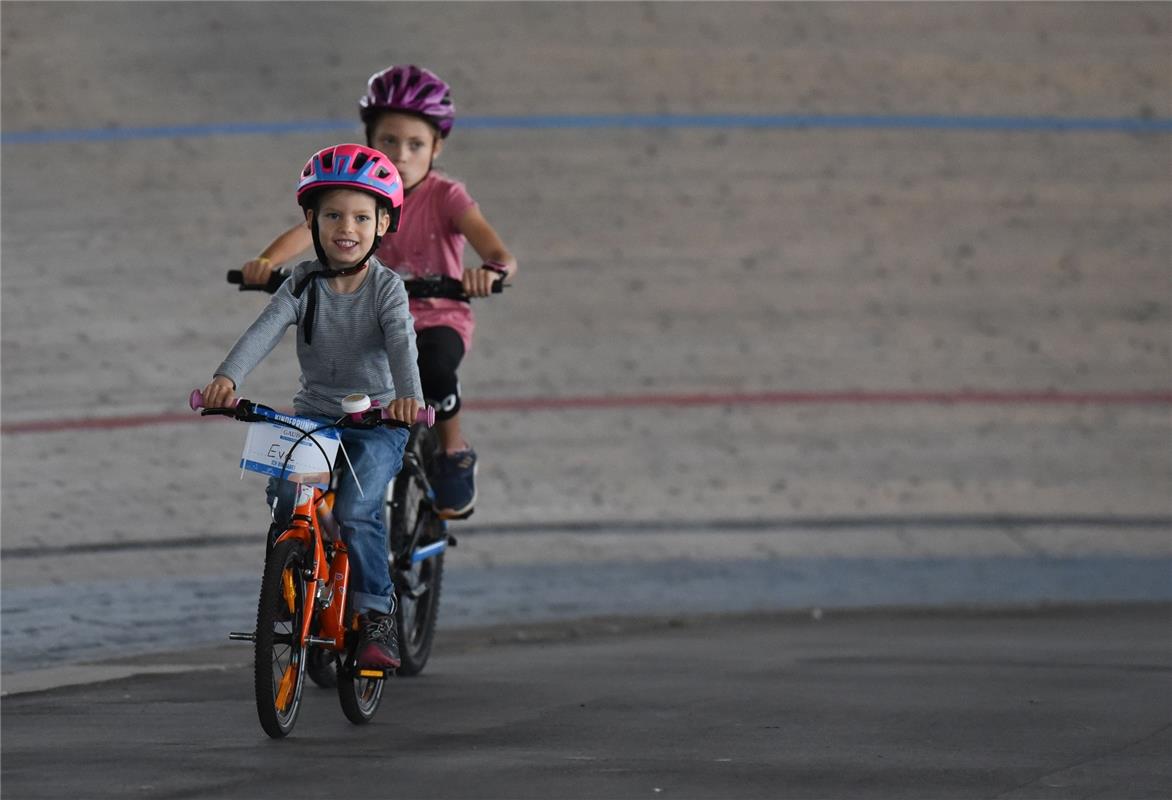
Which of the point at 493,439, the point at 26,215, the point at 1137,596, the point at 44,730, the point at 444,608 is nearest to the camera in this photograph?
the point at 44,730

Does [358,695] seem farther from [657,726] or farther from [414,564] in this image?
[414,564]

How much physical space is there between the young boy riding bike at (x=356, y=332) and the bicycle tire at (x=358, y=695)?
5 cm

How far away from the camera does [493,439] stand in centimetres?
1017

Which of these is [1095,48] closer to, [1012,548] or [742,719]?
[1012,548]

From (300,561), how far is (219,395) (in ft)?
1.43

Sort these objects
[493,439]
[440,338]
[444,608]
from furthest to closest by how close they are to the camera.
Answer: [493,439] < [444,608] < [440,338]

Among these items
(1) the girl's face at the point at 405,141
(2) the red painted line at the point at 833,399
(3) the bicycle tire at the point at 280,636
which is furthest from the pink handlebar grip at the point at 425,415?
(2) the red painted line at the point at 833,399

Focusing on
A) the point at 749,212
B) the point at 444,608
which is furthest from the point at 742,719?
the point at 749,212

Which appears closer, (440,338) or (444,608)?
(440,338)

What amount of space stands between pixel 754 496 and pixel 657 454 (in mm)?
666

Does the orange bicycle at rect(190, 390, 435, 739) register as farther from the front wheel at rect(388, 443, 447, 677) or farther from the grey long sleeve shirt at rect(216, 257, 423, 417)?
the front wheel at rect(388, 443, 447, 677)

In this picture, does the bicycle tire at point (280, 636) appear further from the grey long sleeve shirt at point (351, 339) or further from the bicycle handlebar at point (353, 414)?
the grey long sleeve shirt at point (351, 339)

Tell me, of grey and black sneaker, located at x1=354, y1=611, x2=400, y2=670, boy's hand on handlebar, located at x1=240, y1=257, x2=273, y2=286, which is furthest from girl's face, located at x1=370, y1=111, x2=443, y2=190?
grey and black sneaker, located at x1=354, y1=611, x2=400, y2=670

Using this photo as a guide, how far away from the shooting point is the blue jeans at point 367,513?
4789mm
